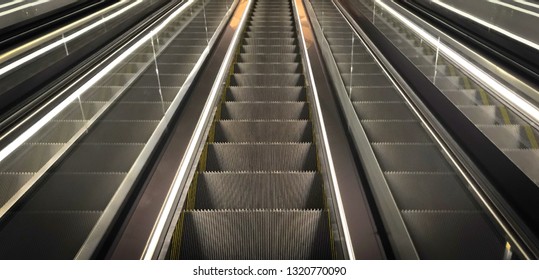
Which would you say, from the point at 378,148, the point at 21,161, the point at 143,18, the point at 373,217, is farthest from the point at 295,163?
the point at 143,18

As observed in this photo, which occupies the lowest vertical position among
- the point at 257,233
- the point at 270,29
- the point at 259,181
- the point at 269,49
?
the point at 257,233

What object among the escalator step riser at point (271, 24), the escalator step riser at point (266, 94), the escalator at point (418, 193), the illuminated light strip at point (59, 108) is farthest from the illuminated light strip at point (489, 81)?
the escalator step riser at point (271, 24)

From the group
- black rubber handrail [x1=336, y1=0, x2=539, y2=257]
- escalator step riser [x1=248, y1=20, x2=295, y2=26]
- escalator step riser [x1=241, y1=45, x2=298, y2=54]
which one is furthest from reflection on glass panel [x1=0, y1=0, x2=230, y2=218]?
escalator step riser [x1=248, y1=20, x2=295, y2=26]

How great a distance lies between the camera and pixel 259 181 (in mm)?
3197

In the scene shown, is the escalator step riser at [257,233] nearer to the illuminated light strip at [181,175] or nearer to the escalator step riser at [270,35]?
the illuminated light strip at [181,175]

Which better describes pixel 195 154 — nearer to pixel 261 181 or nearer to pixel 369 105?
pixel 261 181

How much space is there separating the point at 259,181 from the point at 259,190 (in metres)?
0.07

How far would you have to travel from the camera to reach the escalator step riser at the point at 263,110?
4.71 meters

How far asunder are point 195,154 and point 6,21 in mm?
3428

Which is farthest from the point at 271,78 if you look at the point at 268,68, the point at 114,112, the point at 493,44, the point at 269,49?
the point at 493,44

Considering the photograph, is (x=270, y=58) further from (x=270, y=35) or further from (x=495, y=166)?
(x=495, y=166)

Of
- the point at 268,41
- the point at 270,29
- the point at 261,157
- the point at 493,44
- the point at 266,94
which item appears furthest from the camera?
the point at 270,29

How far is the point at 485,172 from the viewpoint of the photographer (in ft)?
8.04
